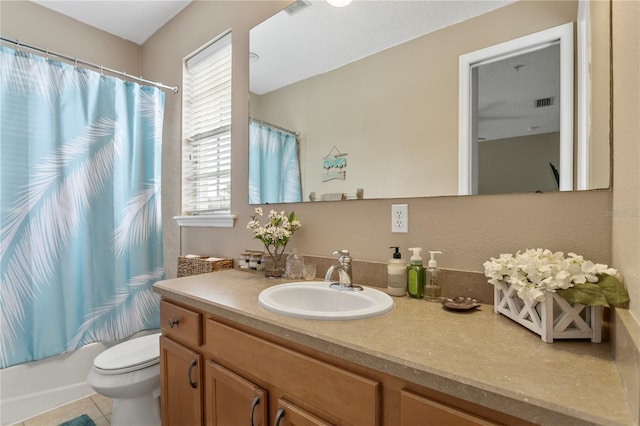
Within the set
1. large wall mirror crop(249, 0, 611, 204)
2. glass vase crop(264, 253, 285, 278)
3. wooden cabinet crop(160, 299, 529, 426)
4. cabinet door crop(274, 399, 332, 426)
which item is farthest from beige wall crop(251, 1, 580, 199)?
cabinet door crop(274, 399, 332, 426)

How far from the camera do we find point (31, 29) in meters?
2.06

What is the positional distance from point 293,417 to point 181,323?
642 mm

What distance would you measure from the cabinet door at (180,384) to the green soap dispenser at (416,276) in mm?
834

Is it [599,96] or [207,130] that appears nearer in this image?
[599,96]

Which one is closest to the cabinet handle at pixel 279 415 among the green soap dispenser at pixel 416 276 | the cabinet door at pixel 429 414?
the cabinet door at pixel 429 414

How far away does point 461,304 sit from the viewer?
3.14 ft

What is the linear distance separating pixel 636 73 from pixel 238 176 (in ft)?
5.62

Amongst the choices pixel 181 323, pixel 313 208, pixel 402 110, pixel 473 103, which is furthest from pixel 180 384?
pixel 473 103

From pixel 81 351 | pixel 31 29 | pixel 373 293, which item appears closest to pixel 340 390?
pixel 373 293

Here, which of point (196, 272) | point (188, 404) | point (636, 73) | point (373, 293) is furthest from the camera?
point (196, 272)

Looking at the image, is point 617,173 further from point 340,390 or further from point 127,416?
point 127,416

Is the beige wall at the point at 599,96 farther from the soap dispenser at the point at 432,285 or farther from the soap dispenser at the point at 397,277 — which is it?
the soap dispenser at the point at 397,277

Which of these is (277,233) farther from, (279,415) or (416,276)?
(279,415)

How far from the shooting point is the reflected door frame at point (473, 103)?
3.02 feet
